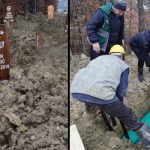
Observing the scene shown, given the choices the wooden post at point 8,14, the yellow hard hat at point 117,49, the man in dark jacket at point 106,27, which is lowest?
the wooden post at point 8,14

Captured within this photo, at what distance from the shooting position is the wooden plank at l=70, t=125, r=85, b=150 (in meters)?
3.58

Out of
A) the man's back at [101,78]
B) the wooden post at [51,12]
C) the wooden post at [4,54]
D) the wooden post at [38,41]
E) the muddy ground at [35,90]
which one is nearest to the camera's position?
the man's back at [101,78]

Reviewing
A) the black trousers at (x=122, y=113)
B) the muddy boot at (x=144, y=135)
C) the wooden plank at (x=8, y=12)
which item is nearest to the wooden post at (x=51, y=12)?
the wooden plank at (x=8, y=12)

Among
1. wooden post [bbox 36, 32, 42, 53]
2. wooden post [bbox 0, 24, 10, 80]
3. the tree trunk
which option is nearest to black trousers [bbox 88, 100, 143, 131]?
the tree trunk

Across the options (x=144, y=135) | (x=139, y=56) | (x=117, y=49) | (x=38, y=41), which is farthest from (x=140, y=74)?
(x=38, y=41)

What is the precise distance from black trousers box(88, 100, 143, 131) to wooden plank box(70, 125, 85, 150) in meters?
0.26

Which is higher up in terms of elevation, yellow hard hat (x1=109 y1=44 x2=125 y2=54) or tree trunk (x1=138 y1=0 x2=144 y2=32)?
tree trunk (x1=138 y1=0 x2=144 y2=32)

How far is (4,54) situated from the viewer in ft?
17.4

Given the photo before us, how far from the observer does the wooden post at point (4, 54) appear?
17.2ft

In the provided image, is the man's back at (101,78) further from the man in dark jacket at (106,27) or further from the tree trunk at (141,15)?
the tree trunk at (141,15)

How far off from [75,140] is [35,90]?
1675 millimetres

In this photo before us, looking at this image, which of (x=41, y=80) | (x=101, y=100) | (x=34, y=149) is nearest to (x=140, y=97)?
(x=101, y=100)

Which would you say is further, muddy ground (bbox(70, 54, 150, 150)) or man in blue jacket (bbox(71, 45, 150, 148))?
muddy ground (bbox(70, 54, 150, 150))

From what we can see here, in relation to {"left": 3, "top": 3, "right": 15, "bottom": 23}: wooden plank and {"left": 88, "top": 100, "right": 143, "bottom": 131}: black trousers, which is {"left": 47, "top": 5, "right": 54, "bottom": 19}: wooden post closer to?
{"left": 3, "top": 3, "right": 15, "bottom": 23}: wooden plank
